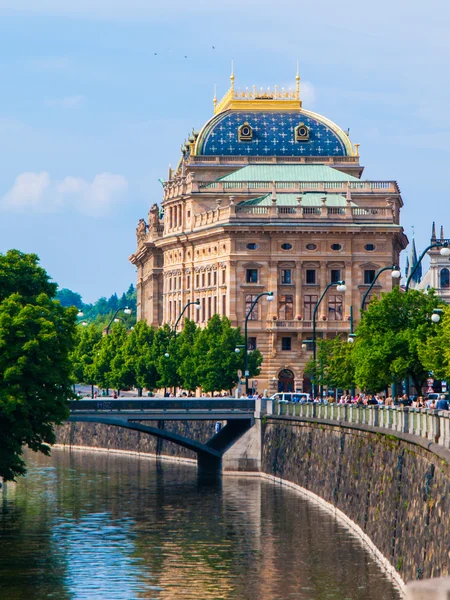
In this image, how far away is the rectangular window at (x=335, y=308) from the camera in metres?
154

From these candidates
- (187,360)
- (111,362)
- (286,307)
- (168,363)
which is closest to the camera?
(187,360)

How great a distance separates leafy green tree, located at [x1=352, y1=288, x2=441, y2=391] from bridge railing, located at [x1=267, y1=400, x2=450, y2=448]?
3.42 metres

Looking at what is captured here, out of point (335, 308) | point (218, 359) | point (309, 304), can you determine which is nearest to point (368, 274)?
point (335, 308)

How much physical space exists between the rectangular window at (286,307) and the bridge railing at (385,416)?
58.5 meters

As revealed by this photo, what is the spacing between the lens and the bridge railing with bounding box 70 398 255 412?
91.3m

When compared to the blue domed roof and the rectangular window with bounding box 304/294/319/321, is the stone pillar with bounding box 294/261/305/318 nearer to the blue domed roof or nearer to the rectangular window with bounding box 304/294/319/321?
the rectangular window with bounding box 304/294/319/321

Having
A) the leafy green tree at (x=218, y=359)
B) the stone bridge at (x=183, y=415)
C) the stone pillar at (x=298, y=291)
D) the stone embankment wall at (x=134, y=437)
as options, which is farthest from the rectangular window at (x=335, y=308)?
the stone bridge at (x=183, y=415)

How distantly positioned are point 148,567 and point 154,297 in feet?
467

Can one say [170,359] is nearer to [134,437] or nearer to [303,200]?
[134,437]

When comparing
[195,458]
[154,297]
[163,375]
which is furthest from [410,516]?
[154,297]

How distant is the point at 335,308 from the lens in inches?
6097

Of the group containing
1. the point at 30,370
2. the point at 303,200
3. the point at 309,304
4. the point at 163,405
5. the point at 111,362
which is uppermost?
the point at 303,200

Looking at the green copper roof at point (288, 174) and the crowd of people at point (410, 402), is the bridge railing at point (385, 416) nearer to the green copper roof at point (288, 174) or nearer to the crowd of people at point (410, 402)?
the crowd of people at point (410, 402)

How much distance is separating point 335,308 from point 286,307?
5901 millimetres
